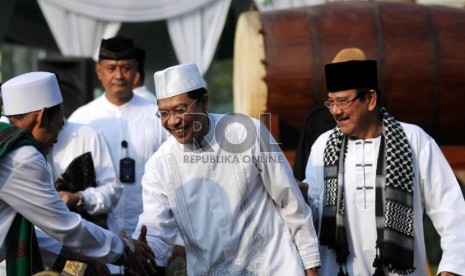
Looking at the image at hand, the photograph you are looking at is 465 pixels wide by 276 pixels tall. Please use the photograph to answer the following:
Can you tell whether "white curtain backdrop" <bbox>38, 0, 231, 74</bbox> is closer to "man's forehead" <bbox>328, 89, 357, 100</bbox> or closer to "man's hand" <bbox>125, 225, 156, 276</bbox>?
"man's forehead" <bbox>328, 89, 357, 100</bbox>

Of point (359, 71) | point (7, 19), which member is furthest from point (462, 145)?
point (7, 19)

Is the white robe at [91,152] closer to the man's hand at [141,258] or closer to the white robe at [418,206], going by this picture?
the man's hand at [141,258]

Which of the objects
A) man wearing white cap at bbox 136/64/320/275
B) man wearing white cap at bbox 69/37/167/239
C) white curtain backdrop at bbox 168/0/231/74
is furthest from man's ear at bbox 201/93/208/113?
white curtain backdrop at bbox 168/0/231/74

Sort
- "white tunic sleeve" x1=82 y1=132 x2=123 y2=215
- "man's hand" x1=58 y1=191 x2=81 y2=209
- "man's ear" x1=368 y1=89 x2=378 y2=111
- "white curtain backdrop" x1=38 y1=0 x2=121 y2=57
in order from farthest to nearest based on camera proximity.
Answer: "white curtain backdrop" x1=38 y1=0 x2=121 y2=57, "white tunic sleeve" x1=82 y1=132 x2=123 y2=215, "man's hand" x1=58 y1=191 x2=81 y2=209, "man's ear" x1=368 y1=89 x2=378 y2=111

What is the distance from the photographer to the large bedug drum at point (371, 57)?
32.0 feet

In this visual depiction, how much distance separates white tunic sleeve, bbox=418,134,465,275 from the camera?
232 inches

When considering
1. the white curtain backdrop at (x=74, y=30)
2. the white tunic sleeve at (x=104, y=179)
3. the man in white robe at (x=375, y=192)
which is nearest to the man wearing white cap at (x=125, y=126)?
the white tunic sleeve at (x=104, y=179)

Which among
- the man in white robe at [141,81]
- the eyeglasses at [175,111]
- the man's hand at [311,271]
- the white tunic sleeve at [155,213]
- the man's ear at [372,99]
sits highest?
the eyeglasses at [175,111]

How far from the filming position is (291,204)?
18.6ft

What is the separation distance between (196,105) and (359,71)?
93 cm

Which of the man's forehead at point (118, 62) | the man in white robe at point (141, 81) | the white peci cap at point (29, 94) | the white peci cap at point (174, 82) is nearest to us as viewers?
the white peci cap at point (174, 82)

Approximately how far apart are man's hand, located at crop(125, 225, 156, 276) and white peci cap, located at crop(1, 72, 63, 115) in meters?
0.90

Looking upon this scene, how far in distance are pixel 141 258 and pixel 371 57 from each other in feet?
14.9

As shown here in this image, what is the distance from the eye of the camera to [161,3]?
1415 cm
